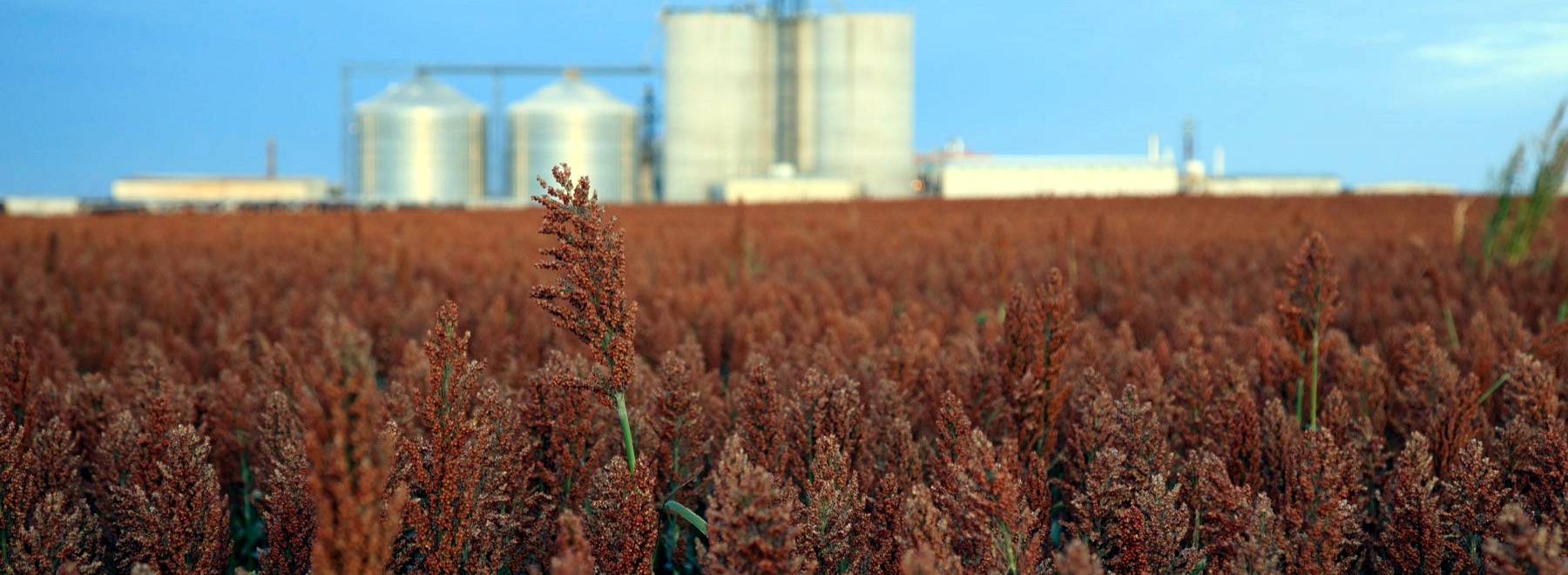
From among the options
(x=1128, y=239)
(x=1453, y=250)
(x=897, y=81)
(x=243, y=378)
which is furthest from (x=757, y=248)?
(x=897, y=81)

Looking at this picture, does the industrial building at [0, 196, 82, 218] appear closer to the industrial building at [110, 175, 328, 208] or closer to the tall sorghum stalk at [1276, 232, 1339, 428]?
the industrial building at [110, 175, 328, 208]

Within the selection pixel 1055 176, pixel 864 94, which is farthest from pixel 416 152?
pixel 1055 176

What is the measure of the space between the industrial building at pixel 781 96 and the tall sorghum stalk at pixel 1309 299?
32726mm

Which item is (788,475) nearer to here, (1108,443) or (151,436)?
(1108,443)

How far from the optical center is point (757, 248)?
9.02 m

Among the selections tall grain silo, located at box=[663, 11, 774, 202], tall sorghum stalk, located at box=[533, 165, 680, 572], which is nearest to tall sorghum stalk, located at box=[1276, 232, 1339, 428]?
tall sorghum stalk, located at box=[533, 165, 680, 572]

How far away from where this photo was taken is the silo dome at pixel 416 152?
1467 inches

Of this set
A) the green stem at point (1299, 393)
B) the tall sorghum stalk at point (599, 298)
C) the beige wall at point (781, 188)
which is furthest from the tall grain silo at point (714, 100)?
the tall sorghum stalk at point (599, 298)

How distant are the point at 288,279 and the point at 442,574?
6116mm

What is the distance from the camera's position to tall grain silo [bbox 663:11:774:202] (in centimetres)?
3584

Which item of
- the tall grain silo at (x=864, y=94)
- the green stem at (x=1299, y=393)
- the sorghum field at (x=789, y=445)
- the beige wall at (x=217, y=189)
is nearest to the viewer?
the sorghum field at (x=789, y=445)

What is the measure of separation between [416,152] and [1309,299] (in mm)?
37745

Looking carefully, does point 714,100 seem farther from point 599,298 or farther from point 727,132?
point 599,298

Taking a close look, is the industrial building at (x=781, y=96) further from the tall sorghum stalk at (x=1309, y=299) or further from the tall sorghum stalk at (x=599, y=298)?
the tall sorghum stalk at (x=599, y=298)
